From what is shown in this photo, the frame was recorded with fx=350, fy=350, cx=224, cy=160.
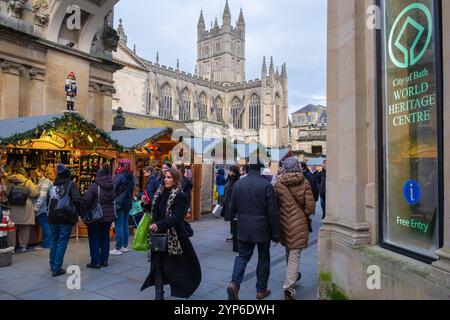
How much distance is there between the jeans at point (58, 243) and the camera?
18.0ft

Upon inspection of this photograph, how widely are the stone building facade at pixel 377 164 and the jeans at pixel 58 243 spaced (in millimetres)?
3897

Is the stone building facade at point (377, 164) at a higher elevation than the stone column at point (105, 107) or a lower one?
lower

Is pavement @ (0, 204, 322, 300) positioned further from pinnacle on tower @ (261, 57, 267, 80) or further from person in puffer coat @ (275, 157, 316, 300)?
pinnacle on tower @ (261, 57, 267, 80)

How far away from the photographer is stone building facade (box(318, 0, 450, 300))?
3.15 m

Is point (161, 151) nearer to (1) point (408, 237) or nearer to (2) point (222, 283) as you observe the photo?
(2) point (222, 283)

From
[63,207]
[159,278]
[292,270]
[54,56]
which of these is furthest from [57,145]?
[292,270]

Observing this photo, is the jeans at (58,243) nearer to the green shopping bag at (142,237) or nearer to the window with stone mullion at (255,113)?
the green shopping bag at (142,237)

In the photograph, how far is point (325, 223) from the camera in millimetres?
4691

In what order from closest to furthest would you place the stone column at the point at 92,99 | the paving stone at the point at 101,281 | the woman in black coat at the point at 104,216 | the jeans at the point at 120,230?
1. the paving stone at the point at 101,281
2. the woman in black coat at the point at 104,216
3. the jeans at the point at 120,230
4. the stone column at the point at 92,99

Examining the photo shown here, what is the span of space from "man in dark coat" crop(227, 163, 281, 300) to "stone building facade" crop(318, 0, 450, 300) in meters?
0.77

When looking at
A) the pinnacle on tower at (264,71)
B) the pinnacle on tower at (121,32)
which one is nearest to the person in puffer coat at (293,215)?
the pinnacle on tower at (121,32)

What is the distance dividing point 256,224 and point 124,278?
2.45m

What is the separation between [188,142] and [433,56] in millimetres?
9635

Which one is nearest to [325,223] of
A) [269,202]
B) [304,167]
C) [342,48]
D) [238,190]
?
[269,202]
